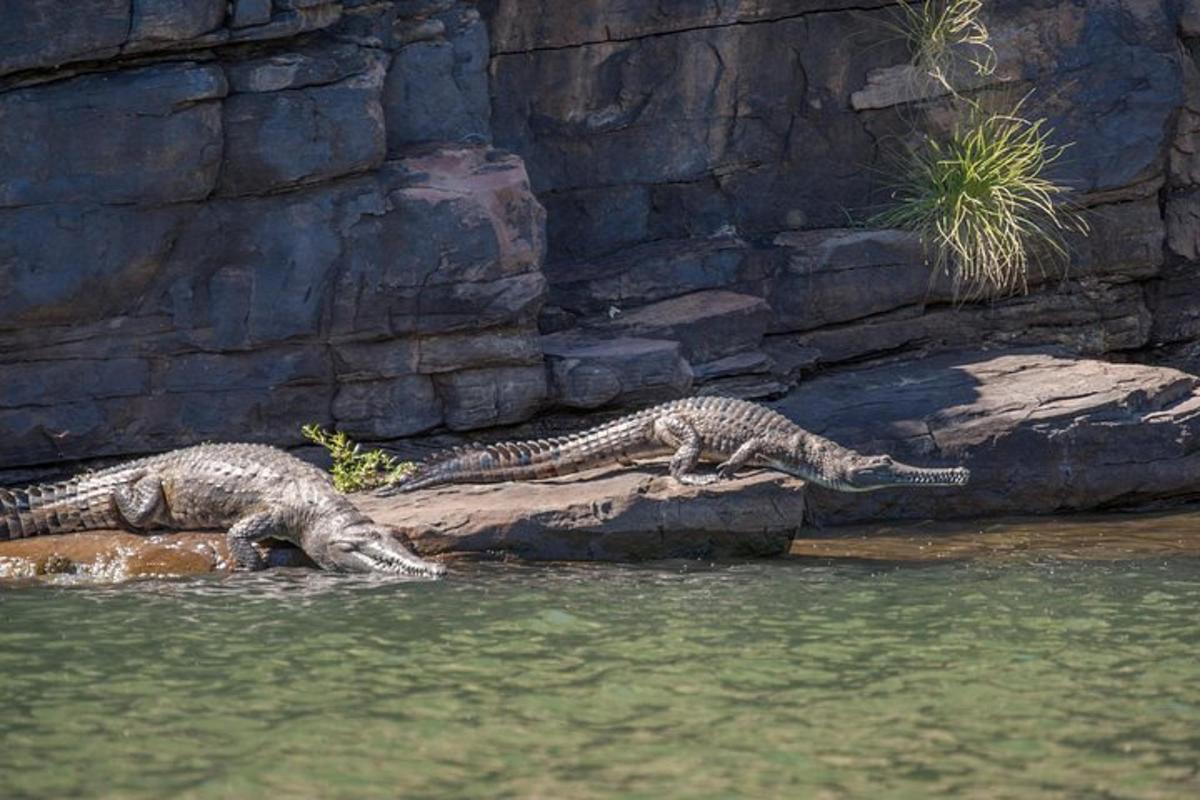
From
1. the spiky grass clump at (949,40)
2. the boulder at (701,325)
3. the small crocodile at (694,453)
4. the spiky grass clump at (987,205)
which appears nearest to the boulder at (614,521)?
the small crocodile at (694,453)

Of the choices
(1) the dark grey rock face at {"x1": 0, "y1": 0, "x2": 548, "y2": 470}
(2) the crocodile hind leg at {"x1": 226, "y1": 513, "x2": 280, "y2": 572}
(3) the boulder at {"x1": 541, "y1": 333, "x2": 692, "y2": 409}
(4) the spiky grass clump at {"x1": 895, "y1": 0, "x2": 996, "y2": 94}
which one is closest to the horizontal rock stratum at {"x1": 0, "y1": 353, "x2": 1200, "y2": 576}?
(2) the crocodile hind leg at {"x1": 226, "y1": 513, "x2": 280, "y2": 572}

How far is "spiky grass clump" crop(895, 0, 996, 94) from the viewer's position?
535 inches

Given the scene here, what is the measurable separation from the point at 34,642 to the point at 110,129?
3.98 m

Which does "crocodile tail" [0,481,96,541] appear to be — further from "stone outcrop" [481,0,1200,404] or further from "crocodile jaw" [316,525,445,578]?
"stone outcrop" [481,0,1200,404]

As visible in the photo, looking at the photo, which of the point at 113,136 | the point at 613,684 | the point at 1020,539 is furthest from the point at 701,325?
the point at 613,684

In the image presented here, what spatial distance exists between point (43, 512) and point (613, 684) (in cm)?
455

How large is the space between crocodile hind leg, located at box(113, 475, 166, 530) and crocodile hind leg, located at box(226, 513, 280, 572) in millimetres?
553

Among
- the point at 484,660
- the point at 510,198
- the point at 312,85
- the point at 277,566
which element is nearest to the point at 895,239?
the point at 510,198

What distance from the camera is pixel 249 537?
10.3 m

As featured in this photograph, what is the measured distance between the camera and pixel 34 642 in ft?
27.0

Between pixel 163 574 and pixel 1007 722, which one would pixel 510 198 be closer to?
pixel 163 574

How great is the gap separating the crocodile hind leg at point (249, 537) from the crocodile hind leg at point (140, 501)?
1.81 feet

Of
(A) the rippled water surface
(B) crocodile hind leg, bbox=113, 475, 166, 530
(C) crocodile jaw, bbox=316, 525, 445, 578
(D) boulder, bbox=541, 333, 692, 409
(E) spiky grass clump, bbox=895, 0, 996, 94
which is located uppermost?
(E) spiky grass clump, bbox=895, 0, 996, 94

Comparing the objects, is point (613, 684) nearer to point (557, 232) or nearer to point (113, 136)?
point (113, 136)
